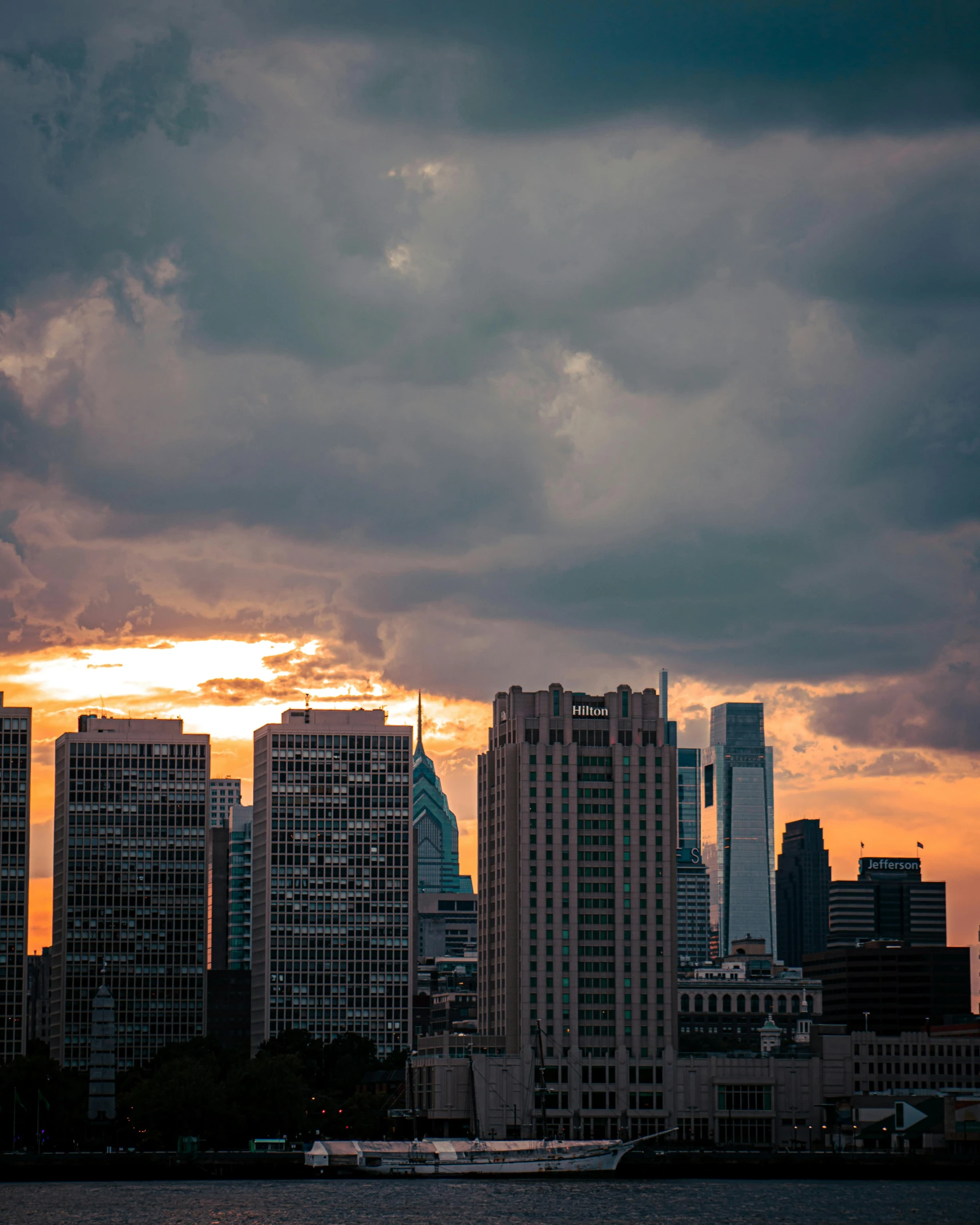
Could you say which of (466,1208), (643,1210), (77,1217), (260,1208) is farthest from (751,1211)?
(77,1217)

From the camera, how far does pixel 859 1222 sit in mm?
182375

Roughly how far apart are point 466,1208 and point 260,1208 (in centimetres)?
2091

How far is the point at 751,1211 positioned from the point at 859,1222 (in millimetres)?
14536

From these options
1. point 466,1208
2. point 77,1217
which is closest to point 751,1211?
point 466,1208

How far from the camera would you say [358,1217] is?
187 meters

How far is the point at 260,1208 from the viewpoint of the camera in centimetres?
19400

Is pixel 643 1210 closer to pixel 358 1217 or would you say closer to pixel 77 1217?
pixel 358 1217

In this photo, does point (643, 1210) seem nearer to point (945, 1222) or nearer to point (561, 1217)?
point (561, 1217)

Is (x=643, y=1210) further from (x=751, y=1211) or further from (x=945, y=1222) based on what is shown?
(x=945, y=1222)

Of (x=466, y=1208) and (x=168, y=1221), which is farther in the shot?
(x=466, y=1208)

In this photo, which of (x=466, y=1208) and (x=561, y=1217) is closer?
(x=561, y=1217)

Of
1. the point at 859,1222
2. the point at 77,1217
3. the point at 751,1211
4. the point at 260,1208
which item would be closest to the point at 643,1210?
the point at 751,1211

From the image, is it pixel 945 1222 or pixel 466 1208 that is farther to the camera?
pixel 466 1208

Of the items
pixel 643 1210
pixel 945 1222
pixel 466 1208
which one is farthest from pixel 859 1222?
pixel 466 1208
